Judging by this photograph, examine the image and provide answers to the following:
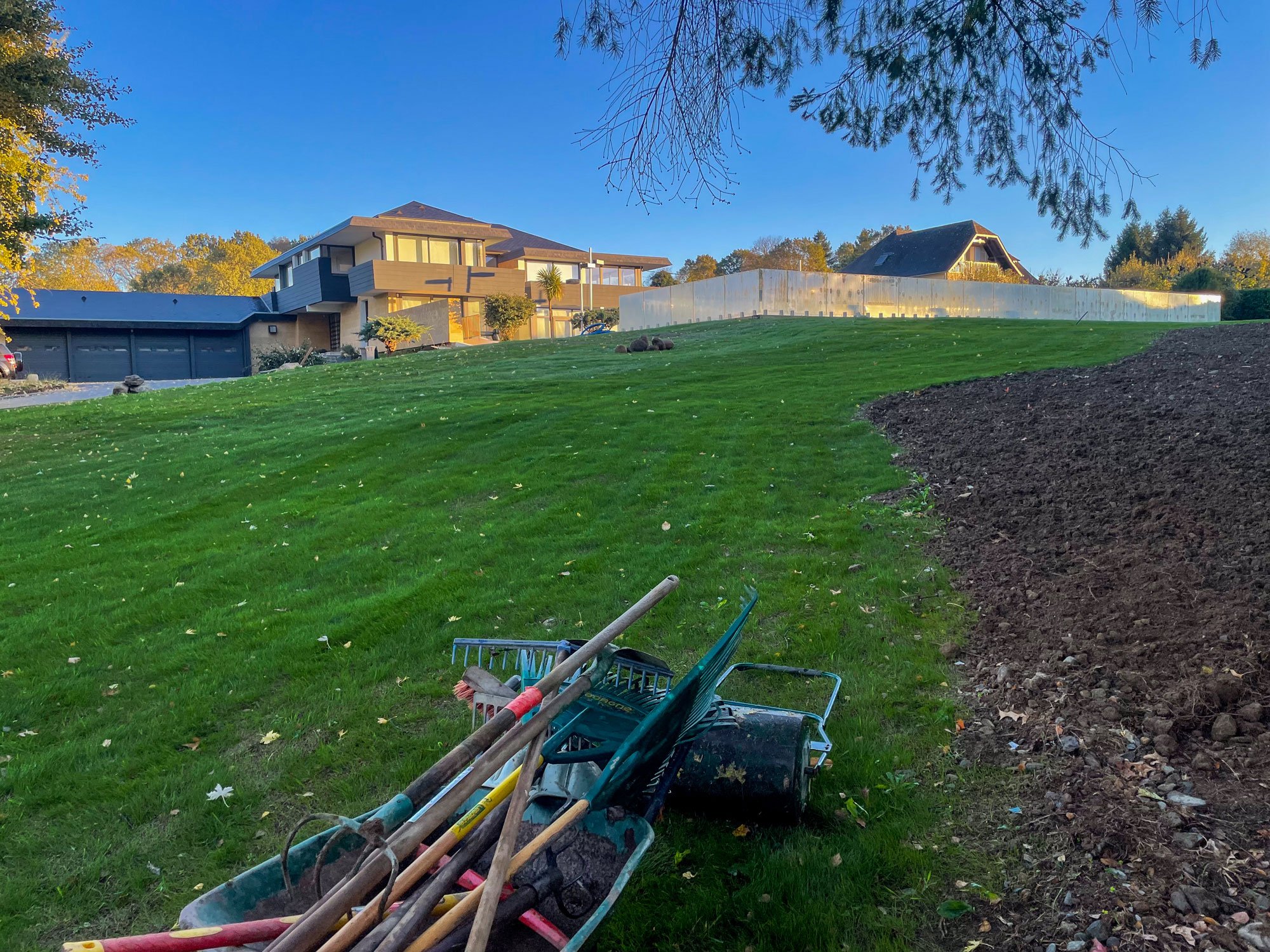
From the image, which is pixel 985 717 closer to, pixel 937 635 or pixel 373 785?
pixel 937 635

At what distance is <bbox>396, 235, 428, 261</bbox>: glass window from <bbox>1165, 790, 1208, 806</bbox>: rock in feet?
116

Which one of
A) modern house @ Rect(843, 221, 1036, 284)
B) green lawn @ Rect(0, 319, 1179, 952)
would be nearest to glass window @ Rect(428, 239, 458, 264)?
modern house @ Rect(843, 221, 1036, 284)

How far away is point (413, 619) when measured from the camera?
482cm

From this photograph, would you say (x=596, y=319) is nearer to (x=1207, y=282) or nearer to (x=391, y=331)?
(x=391, y=331)

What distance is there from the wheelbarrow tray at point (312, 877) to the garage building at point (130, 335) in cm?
3691

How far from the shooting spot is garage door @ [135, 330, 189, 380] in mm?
34062

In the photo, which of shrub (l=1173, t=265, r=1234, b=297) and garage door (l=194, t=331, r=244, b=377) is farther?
garage door (l=194, t=331, r=244, b=377)

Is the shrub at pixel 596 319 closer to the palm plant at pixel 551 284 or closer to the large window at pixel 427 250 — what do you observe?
the palm plant at pixel 551 284

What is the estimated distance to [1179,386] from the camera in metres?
8.46

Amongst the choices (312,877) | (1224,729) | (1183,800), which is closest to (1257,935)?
(1183,800)

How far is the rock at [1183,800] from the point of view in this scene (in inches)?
98.3

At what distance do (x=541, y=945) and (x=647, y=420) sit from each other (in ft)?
28.2

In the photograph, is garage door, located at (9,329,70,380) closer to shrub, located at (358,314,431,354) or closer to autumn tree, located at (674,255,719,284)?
shrub, located at (358,314,431,354)

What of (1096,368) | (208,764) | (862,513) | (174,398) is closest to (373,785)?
(208,764)
